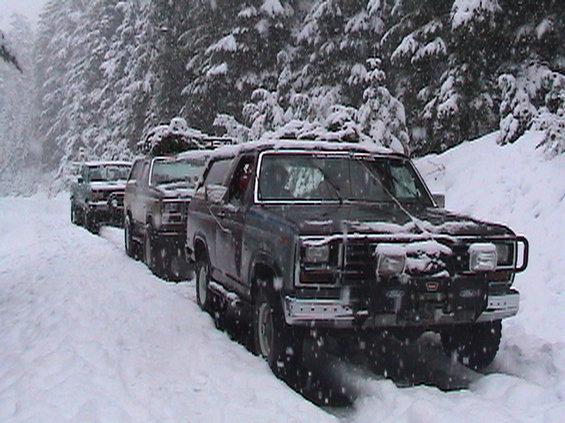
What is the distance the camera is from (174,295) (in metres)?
9.65

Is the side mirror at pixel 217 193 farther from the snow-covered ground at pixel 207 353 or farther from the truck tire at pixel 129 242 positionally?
the truck tire at pixel 129 242

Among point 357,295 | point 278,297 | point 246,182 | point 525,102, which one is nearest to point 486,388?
point 357,295

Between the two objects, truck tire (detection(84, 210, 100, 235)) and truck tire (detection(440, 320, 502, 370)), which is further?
truck tire (detection(84, 210, 100, 235))

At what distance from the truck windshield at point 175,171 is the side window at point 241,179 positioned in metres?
4.94

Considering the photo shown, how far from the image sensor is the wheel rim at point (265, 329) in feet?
19.6

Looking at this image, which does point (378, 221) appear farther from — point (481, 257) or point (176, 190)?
point (176, 190)

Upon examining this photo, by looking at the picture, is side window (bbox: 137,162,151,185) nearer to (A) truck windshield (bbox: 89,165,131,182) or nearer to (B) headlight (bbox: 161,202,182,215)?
(B) headlight (bbox: 161,202,182,215)

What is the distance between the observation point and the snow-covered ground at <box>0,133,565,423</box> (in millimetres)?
4968

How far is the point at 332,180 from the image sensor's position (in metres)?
6.76

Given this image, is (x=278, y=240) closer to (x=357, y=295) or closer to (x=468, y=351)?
(x=357, y=295)

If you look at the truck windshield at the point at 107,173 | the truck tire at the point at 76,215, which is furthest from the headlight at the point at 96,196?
the truck tire at the point at 76,215

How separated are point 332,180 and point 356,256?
1.60 m

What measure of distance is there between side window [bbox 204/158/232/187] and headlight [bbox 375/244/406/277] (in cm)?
321

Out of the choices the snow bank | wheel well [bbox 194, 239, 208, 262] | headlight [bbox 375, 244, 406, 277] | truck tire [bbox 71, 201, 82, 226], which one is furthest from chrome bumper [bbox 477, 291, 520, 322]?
truck tire [bbox 71, 201, 82, 226]
